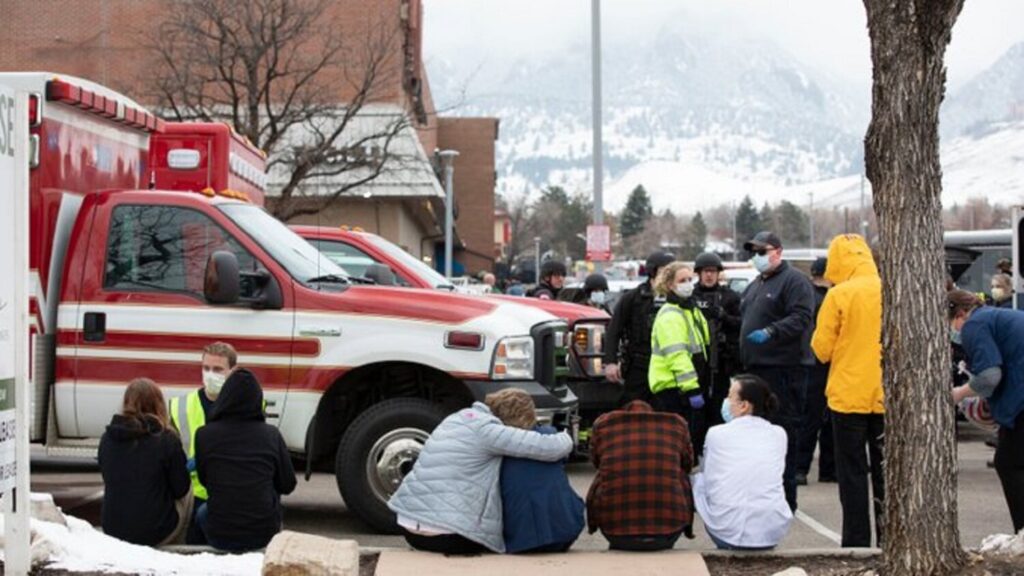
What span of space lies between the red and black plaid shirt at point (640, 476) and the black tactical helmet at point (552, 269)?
8.75 meters

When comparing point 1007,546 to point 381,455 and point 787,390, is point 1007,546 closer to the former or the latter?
point 381,455

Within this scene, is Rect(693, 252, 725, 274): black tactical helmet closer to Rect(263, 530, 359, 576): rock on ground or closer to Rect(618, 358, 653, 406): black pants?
Rect(618, 358, 653, 406): black pants

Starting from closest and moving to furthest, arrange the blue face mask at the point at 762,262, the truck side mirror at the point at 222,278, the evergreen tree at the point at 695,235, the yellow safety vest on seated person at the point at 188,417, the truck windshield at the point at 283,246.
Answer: the yellow safety vest on seated person at the point at 188,417 → the truck side mirror at the point at 222,278 → the truck windshield at the point at 283,246 → the blue face mask at the point at 762,262 → the evergreen tree at the point at 695,235

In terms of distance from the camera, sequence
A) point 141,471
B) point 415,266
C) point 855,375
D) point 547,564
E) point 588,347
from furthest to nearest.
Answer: point 415,266, point 588,347, point 855,375, point 141,471, point 547,564

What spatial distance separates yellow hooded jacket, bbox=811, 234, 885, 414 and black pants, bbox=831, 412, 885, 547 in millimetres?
89

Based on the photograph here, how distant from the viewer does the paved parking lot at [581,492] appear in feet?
32.3

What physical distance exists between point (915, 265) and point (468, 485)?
8.88ft

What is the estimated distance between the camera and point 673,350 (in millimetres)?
11172

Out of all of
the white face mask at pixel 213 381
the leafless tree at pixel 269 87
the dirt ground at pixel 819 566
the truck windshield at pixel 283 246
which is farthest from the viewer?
the leafless tree at pixel 269 87

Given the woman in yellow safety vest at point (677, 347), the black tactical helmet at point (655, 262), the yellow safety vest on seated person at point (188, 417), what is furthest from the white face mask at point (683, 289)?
the yellow safety vest on seated person at point (188, 417)

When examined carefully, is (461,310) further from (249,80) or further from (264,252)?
(249,80)

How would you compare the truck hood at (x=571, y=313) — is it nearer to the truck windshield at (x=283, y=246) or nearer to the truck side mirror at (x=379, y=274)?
the truck side mirror at (x=379, y=274)

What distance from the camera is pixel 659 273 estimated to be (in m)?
11.7

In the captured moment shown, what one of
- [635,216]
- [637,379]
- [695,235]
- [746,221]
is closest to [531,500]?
[637,379]
